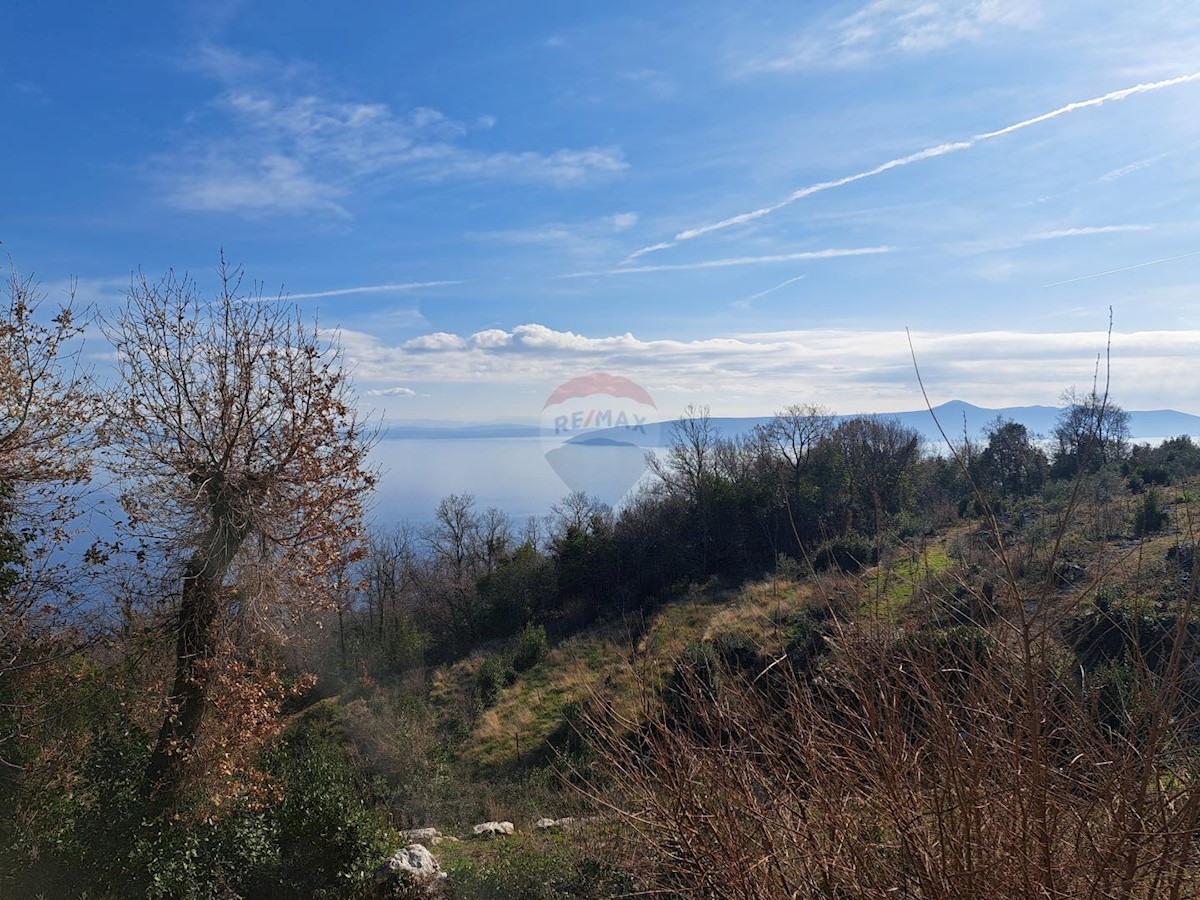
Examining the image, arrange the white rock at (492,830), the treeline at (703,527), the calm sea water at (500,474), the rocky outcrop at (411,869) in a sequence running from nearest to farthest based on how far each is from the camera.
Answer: the rocky outcrop at (411,869) < the white rock at (492,830) < the calm sea water at (500,474) < the treeline at (703,527)

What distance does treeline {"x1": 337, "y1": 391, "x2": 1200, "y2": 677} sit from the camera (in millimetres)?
22328

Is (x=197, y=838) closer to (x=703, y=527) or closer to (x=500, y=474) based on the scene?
(x=703, y=527)

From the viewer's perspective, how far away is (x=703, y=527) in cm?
Result: 2594

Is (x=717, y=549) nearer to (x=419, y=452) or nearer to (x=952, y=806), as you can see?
(x=952, y=806)

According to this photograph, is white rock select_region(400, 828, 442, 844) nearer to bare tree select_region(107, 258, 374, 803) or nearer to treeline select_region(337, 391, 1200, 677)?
bare tree select_region(107, 258, 374, 803)

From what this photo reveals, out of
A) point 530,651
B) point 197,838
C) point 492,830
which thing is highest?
point 197,838

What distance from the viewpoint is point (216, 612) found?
6.94 metres

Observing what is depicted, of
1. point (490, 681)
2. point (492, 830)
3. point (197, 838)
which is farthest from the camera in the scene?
point (490, 681)

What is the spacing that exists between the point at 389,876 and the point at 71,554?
16.2ft

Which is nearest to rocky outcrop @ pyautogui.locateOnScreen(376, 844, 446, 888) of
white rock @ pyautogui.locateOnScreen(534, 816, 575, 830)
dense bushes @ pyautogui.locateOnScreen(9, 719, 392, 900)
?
dense bushes @ pyautogui.locateOnScreen(9, 719, 392, 900)

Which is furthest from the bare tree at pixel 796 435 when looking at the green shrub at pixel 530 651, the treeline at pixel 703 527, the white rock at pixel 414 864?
the white rock at pixel 414 864

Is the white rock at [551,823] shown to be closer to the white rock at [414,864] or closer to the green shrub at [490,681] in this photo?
the white rock at [414,864]

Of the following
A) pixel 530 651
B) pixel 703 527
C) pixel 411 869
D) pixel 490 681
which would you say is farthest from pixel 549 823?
pixel 703 527

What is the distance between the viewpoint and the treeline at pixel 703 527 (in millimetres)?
22328
